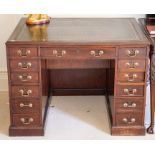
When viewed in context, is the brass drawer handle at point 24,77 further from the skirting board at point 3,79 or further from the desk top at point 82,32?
the skirting board at point 3,79

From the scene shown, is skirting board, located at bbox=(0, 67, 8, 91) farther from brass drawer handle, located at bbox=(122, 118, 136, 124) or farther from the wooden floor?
brass drawer handle, located at bbox=(122, 118, 136, 124)

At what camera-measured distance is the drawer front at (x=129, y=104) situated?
1.83 m

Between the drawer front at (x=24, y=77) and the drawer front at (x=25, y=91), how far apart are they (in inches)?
1.6

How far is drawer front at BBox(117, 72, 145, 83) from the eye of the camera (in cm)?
177

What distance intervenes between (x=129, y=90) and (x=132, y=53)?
23cm

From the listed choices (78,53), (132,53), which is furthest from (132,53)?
(78,53)

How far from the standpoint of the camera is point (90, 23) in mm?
2092

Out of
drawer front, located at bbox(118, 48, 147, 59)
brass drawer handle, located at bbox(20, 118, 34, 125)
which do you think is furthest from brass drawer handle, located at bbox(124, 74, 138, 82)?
brass drawer handle, located at bbox(20, 118, 34, 125)

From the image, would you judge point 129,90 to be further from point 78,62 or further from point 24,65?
point 24,65

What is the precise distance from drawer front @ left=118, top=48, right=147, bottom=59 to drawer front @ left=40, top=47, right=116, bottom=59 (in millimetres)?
46

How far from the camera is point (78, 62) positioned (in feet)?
6.67
